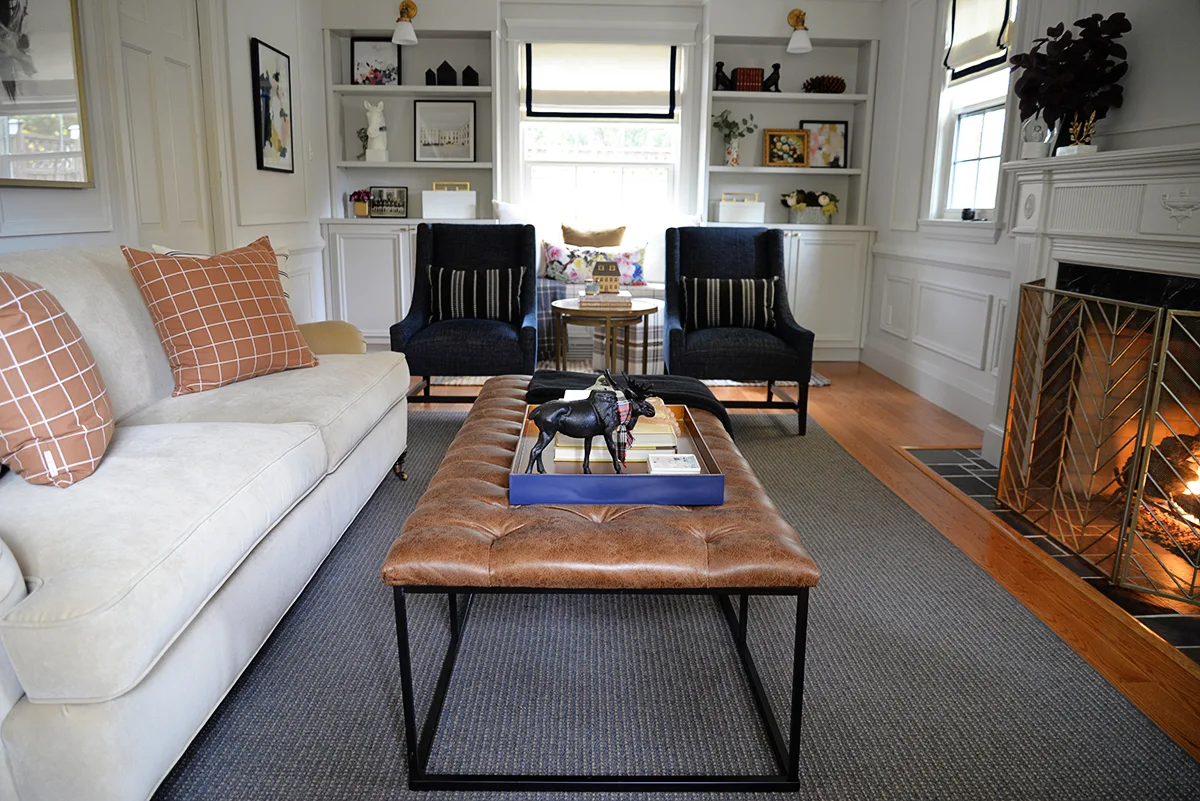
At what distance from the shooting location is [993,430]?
351 centimetres

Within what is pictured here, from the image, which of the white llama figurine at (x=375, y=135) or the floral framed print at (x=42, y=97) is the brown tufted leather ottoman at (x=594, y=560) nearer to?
the floral framed print at (x=42, y=97)

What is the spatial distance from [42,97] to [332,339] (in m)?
1.19

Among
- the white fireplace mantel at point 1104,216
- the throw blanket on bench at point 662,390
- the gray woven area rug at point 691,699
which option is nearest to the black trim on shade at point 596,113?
the white fireplace mantel at point 1104,216

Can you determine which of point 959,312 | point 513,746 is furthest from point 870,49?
point 513,746

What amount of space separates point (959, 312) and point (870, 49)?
219cm

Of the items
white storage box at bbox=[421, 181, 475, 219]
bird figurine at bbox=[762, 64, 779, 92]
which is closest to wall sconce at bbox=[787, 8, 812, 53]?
bird figurine at bbox=[762, 64, 779, 92]

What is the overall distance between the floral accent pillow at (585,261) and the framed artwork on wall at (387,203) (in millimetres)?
1160

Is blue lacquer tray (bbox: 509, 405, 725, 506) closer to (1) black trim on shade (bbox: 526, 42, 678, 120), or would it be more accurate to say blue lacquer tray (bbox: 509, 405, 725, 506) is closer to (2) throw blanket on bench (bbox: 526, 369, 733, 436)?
(2) throw blanket on bench (bbox: 526, 369, 733, 436)

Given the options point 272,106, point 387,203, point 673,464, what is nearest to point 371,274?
point 387,203

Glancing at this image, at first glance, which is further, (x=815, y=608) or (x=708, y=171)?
(x=708, y=171)

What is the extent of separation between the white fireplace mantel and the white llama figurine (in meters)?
4.07

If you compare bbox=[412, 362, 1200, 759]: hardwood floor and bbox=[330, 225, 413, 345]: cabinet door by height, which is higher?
bbox=[330, 225, 413, 345]: cabinet door

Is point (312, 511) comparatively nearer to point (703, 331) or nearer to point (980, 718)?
point (980, 718)

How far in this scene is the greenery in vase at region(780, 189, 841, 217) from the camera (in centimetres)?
580
